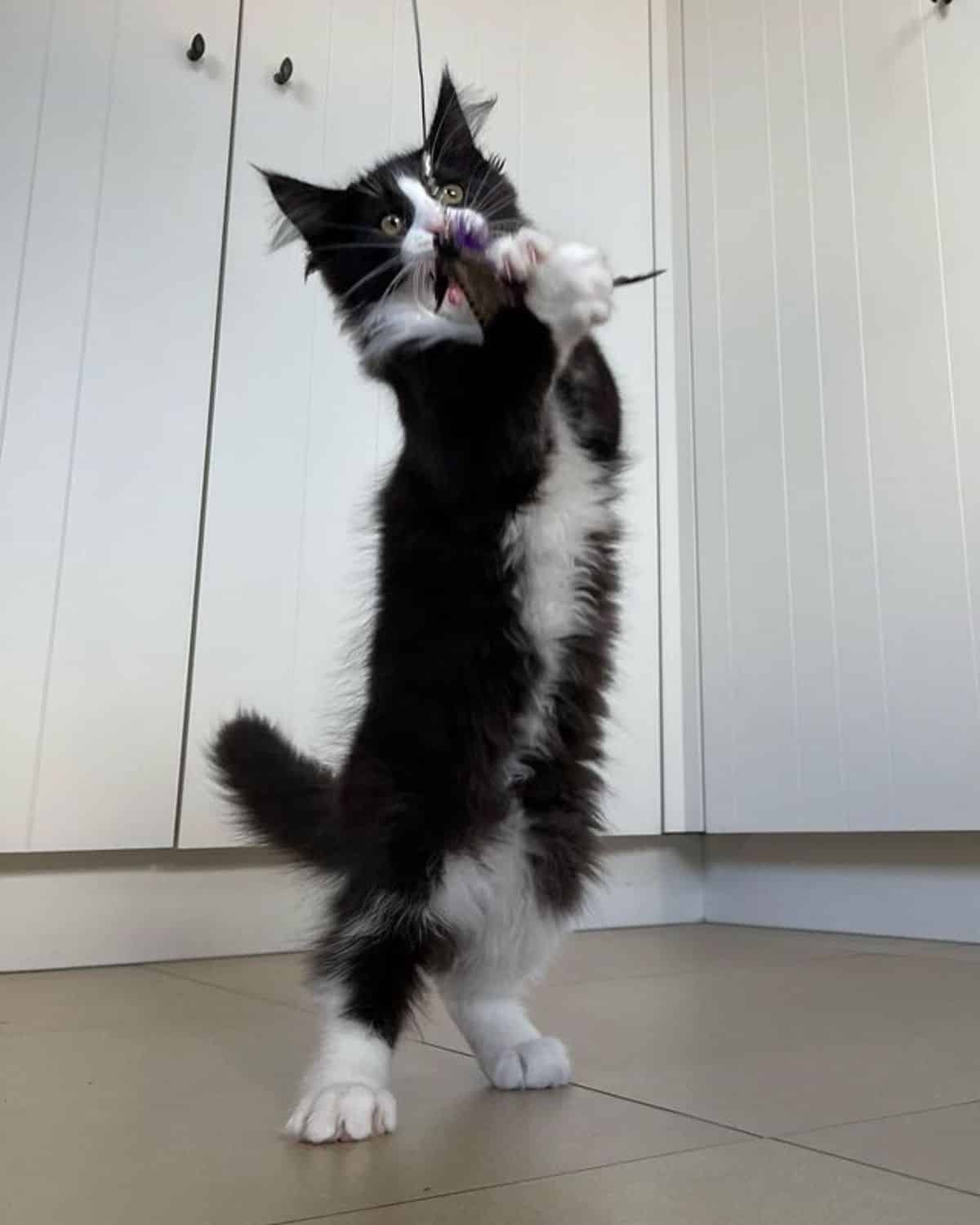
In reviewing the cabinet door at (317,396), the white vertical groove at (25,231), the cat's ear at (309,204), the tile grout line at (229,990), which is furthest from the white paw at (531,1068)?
the white vertical groove at (25,231)

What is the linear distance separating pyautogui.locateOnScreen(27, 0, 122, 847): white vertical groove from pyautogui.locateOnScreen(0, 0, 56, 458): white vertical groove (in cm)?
9

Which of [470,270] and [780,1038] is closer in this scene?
[470,270]

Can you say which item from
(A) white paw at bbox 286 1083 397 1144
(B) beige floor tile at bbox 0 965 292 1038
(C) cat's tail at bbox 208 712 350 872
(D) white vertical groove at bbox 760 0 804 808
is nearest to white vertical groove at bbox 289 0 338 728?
(B) beige floor tile at bbox 0 965 292 1038

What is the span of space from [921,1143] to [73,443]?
143 centimetres

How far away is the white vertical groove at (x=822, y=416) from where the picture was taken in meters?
1.91

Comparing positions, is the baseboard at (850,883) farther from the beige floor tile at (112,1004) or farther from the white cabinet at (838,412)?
the beige floor tile at (112,1004)

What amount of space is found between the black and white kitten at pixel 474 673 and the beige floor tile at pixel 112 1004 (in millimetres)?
386

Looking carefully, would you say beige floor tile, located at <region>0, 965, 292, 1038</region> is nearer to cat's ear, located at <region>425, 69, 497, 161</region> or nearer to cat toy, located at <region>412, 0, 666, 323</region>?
cat toy, located at <region>412, 0, 666, 323</region>

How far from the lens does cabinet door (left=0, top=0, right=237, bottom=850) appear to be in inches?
62.4

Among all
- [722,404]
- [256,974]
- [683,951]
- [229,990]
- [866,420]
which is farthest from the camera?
[722,404]

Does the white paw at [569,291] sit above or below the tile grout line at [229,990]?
above

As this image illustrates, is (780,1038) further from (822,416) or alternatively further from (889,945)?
(822,416)

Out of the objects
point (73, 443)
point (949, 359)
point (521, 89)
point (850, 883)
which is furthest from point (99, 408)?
point (850, 883)

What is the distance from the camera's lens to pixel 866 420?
1918 millimetres
